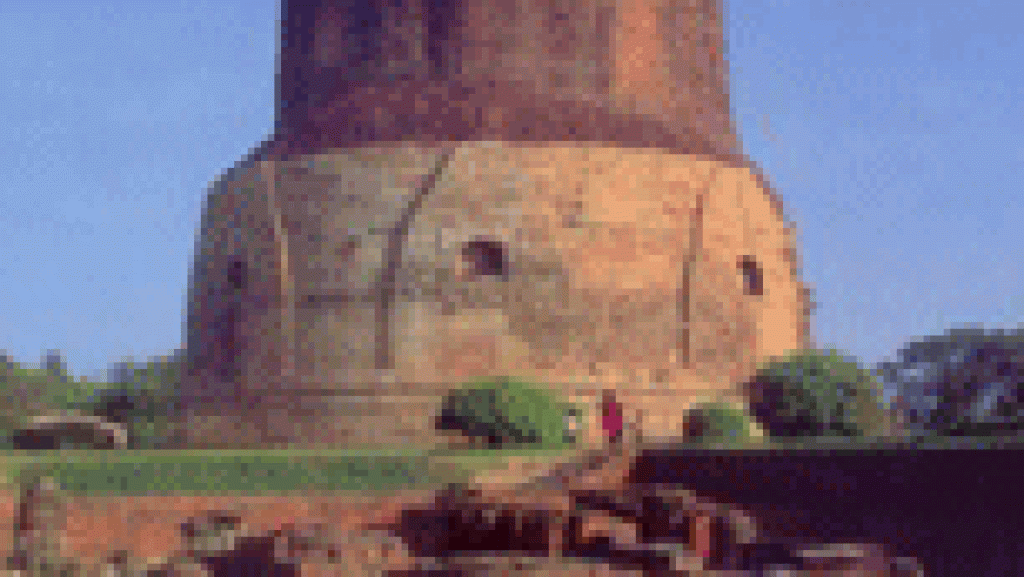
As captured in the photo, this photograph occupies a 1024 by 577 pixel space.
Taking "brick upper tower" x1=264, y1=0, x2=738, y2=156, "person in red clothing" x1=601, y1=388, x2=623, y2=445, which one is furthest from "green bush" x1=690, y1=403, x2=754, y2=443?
"brick upper tower" x1=264, y1=0, x2=738, y2=156

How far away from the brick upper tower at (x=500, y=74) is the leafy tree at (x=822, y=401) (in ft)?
13.9

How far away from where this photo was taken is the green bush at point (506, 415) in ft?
67.2

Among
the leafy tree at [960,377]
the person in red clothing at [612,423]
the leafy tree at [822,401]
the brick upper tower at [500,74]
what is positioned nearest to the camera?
the person in red clothing at [612,423]

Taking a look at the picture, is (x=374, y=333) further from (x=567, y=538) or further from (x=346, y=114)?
(x=567, y=538)

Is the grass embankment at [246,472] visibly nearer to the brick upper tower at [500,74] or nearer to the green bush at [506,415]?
the green bush at [506,415]

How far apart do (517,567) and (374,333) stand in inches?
557

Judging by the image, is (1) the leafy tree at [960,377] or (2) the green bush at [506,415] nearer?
(2) the green bush at [506,415]

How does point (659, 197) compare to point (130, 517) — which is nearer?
point (130, 517)

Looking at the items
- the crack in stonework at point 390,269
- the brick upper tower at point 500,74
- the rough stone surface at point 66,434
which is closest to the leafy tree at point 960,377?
the brick upper tower at point 500,74

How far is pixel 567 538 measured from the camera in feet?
41.7

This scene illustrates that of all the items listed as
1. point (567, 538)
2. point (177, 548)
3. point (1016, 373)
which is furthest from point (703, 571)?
point (1016, 373)

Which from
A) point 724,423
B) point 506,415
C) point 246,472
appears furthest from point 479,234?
point 246,472

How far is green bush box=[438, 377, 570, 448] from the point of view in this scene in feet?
67.2

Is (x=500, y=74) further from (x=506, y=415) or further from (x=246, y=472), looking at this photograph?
(x=246, y=472)
